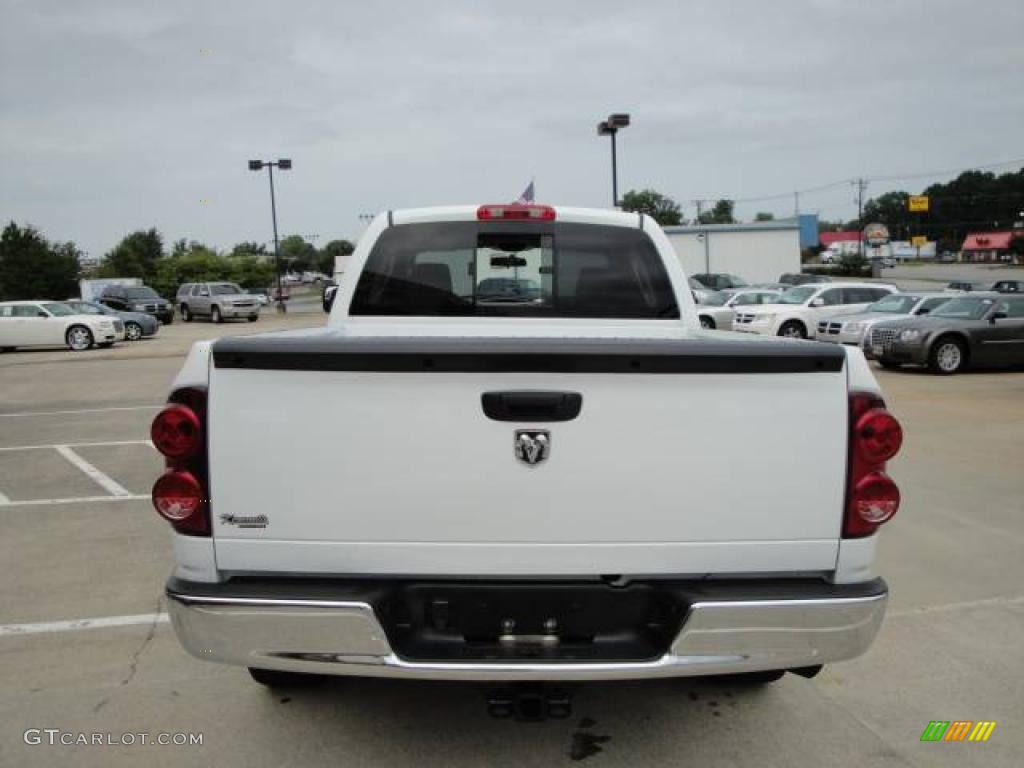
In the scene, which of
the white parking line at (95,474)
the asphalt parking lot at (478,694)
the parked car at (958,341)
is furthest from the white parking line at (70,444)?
the parked car at (958,341)

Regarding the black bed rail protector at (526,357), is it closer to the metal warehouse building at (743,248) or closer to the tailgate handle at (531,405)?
the tailgate handle at (531,405)

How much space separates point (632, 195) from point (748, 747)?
115746 millimetres

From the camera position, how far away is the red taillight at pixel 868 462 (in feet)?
8.22

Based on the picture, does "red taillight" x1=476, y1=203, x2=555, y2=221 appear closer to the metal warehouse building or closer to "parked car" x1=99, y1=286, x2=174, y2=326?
"parked car" x1=99, y1=286, x2=174, y2=326

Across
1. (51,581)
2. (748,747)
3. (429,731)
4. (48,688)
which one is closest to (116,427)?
(51,581)

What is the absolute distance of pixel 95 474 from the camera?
7.93 m

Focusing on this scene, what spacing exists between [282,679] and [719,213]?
131m

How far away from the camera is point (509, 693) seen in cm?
265

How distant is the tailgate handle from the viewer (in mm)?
2422

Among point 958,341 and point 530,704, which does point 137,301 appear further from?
point 530,704

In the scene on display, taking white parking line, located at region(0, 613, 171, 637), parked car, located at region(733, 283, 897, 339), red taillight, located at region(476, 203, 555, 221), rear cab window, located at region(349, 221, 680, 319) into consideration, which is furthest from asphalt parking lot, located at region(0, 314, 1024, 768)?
parked car, located at region(733, 283, 897, 339)

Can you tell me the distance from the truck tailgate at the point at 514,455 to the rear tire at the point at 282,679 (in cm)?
107

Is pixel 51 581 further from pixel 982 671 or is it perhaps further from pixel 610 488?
pixel 982 671

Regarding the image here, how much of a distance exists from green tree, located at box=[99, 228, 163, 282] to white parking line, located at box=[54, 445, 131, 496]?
7014 cm
